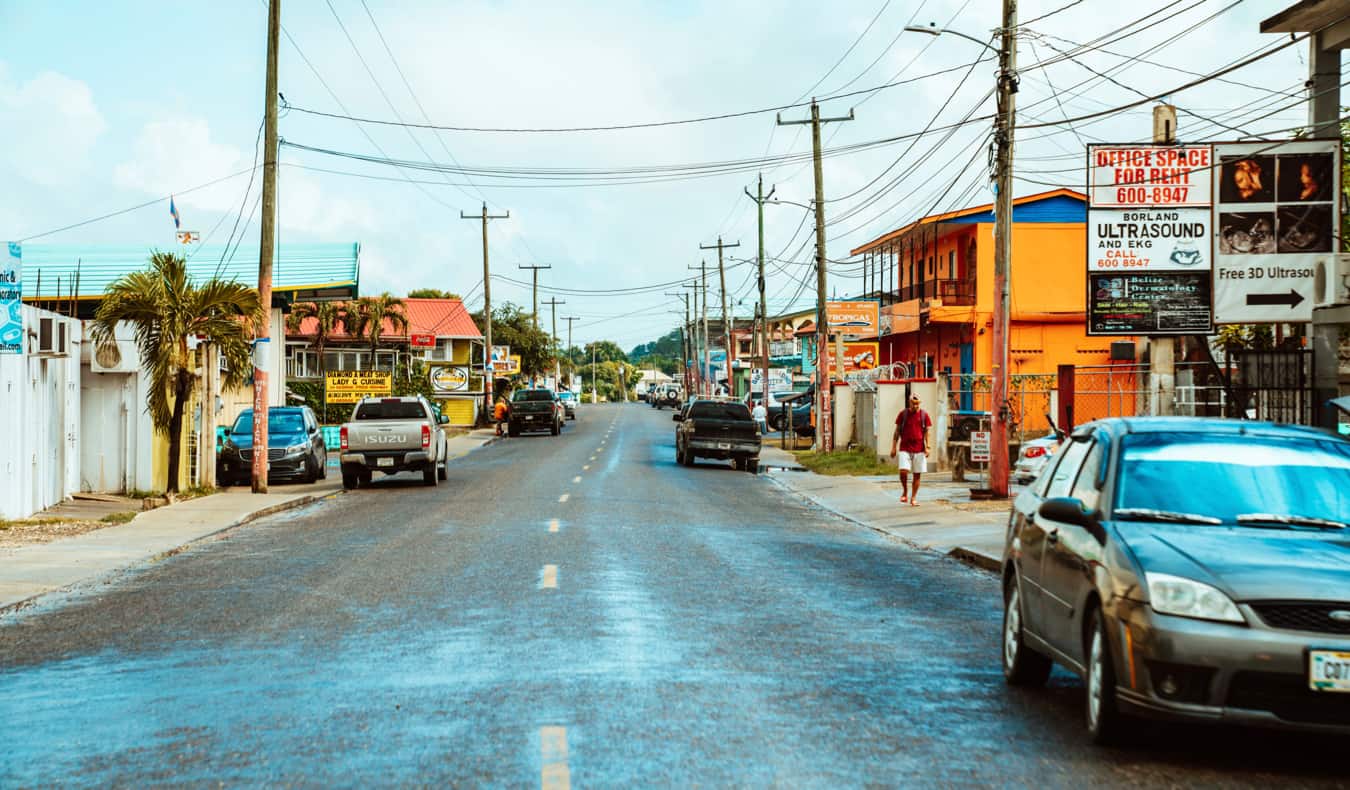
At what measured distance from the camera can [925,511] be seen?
24.8 m

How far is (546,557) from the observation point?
16.3 meters

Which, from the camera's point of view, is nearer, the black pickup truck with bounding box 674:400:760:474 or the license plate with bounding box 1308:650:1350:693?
the license plate with bounding box 1308:650:1350:693

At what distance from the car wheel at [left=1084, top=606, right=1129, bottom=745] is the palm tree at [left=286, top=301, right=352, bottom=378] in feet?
190

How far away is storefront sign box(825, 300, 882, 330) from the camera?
4688cm

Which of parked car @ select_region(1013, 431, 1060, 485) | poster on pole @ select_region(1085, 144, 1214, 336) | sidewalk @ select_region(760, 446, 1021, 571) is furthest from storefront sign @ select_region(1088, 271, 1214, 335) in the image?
sidewalk @ select_region(760, 446, 1021, 571)

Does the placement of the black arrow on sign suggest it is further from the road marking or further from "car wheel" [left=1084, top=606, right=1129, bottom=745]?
the road marking

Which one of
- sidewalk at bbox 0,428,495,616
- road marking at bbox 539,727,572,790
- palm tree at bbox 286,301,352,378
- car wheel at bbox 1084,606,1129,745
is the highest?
palm tree at bbox 286,301,352,378

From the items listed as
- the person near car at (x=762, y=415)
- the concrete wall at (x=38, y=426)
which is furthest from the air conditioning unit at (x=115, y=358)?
the person near car at (x=762, y=415)

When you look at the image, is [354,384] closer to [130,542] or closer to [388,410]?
[388,410]

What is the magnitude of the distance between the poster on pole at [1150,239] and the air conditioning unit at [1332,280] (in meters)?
2.82

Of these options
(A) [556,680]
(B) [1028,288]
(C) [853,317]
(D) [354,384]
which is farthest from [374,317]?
(A) [556,680]

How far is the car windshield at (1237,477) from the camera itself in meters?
7.55

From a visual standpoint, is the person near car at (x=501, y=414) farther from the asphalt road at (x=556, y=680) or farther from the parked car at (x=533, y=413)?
the asphalt road at (x=556, y=680)

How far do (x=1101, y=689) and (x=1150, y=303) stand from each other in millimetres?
20067
